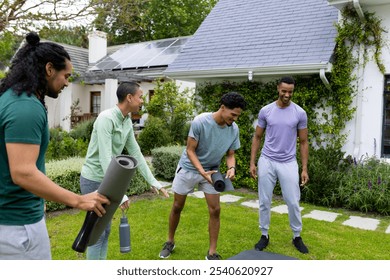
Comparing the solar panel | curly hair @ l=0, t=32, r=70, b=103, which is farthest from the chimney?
curly hair @ l=0, t=32, r=70, b=103

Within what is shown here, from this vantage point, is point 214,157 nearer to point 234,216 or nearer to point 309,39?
point 234,216

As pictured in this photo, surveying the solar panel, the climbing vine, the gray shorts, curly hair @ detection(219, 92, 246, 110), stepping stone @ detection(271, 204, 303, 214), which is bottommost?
stepping stone @ detection(271, 204, 303, 214)

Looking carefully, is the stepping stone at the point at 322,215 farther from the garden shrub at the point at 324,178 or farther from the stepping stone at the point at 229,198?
the stepping stone at the point at 229,198

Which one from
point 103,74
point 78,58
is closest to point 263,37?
point 103,74

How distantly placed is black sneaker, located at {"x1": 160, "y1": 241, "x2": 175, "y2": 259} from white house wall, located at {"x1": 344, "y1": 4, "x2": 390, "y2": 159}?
4.98 metres

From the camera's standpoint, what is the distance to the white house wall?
7.57 meters

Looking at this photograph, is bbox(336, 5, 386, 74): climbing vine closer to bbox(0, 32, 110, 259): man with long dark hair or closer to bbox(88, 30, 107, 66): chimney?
bbox(0, 32, 110, 259): man with long dark hair

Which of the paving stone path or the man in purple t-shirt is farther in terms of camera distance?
the paving stone path

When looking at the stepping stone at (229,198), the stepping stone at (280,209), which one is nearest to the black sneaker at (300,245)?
the stepping stone at (280,209)

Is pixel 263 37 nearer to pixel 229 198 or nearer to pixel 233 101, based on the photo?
pixel 229 198

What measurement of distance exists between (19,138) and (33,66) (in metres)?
0.44

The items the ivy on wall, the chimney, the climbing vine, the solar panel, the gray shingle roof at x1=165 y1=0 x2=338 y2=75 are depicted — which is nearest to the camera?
the climbing vine

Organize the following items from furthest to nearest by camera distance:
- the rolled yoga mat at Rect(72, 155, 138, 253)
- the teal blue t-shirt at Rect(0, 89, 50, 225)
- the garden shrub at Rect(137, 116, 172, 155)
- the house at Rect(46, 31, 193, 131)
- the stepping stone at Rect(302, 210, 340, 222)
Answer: the house at Rect(46, 31, 193, 131) < the garden shrub at Rect(137, 116, 172, 155) < the stepping stone at Rect(302, 210, 340, 222) < the rolled yoga mat at Rect(72, 155, 138, 253) < the teal blue t-shirt at Rect(0, 89, 50, 225)
